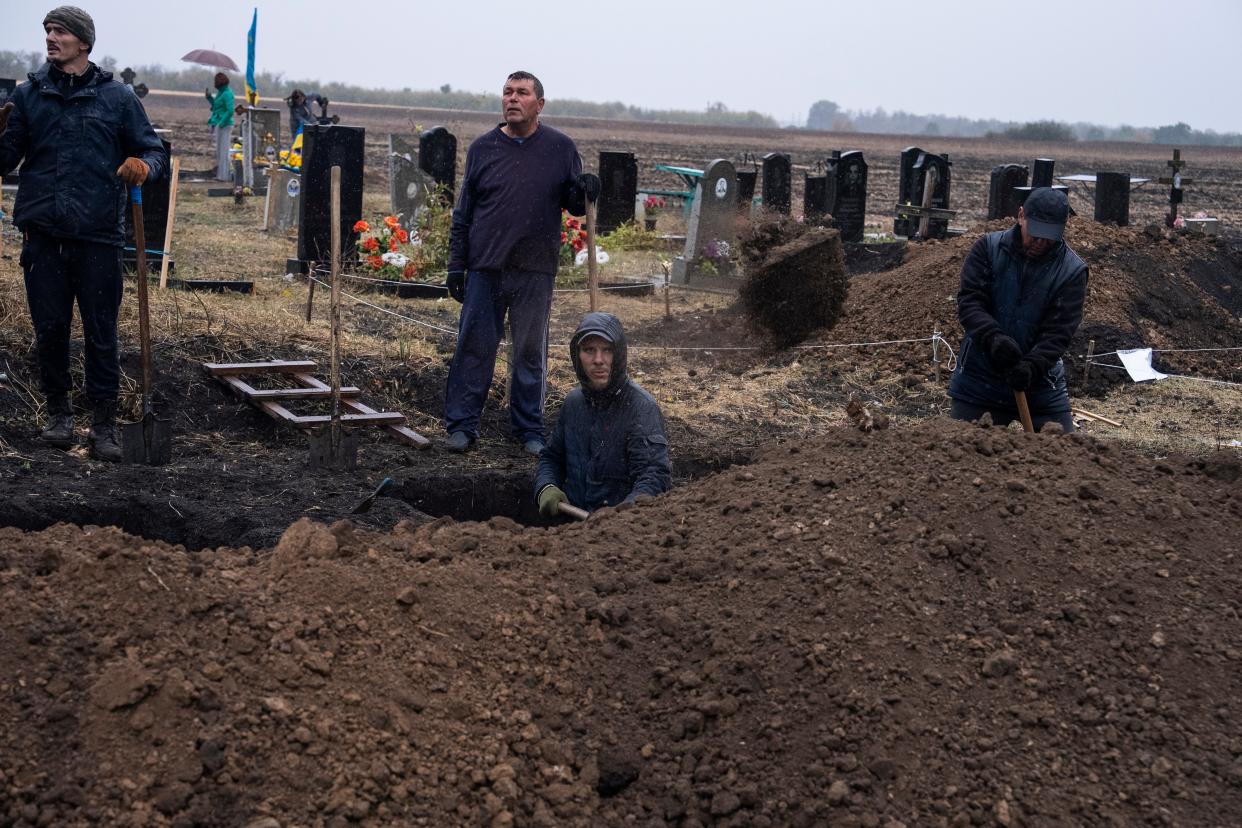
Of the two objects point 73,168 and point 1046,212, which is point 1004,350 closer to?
point 1046,212

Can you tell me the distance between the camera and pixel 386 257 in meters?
12.5

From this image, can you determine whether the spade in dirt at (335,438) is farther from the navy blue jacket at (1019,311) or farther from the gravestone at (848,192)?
the gravestone at (848,192)

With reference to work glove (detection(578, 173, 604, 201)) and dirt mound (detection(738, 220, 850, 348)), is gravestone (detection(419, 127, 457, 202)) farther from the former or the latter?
Answer: work glove (detection(578, 173, 604, 201))

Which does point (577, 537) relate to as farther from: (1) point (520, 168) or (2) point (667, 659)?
(1) point (520, 168)

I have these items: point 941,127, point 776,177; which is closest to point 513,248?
point 776,177

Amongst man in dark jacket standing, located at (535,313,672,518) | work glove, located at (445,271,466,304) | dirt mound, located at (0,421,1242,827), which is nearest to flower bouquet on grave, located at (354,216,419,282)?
work glove, located at (445,271,466,304)

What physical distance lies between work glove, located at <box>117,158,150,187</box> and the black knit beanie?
0.60 m

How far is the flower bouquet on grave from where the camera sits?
12.4 m

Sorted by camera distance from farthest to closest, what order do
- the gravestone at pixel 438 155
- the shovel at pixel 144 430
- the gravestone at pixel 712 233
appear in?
the gravestone at pixel 438 155 → the gravestone at pixel 712 233 → the shovel at pixel 144 430

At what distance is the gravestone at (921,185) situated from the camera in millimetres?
17047

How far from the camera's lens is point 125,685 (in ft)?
10.6

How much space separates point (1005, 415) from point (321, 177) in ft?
26.8

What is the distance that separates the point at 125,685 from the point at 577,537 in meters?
1.67

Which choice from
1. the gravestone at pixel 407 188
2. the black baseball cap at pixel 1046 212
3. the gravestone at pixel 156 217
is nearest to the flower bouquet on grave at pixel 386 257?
the gravestone at pixel 156 217
